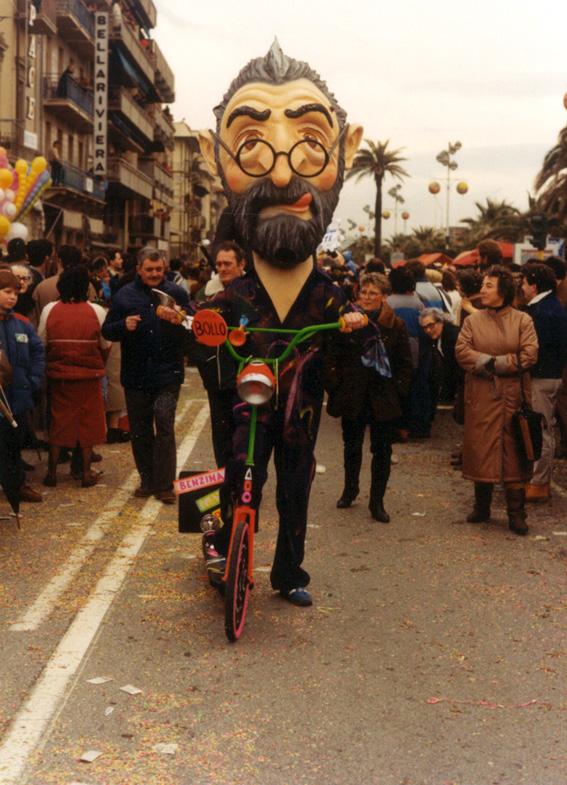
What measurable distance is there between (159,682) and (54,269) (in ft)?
25.2

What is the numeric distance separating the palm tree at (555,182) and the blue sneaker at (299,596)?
3478 cm

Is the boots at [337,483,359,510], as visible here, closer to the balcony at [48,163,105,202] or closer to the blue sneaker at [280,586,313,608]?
the blue sneaker at [280,586,313,608]

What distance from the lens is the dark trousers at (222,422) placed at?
6164mm

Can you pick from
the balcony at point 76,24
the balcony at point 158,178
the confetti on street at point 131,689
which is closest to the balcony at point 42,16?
the balcony at point 76,24

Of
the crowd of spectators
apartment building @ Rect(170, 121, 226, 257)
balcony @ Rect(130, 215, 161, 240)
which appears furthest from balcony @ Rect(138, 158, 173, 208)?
the crowd of spectators

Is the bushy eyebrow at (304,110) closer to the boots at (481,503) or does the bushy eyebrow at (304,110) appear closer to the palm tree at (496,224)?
the boots at (481,503)

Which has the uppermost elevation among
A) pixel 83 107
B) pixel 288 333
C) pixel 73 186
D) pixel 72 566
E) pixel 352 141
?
pixel 83 107

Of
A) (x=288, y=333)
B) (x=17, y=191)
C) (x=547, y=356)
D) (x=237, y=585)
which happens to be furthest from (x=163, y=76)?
(x=237, y=585)

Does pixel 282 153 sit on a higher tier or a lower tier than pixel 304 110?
lower

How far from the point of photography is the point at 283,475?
5832 millimetres

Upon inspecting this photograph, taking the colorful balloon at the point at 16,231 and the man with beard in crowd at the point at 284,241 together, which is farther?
the colorful balloon at the point at 16,231

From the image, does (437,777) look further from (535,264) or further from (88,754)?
(535,264)

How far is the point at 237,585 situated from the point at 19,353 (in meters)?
3.74

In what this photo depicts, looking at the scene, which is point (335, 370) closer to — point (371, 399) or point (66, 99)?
point (371, 399)
